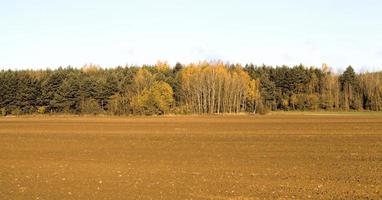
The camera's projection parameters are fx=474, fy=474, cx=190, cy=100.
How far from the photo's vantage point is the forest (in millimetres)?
109500

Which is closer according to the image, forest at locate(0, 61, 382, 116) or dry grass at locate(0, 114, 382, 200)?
dry grass at locate(0, 114, 382, 200)

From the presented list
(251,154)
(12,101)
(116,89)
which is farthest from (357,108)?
(251,154)

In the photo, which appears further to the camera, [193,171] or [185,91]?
[185,91]

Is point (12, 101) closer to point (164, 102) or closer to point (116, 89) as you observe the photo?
point (116, 89)

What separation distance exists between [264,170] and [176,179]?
13.9ft

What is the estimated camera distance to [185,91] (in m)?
115

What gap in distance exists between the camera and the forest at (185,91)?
110 metres

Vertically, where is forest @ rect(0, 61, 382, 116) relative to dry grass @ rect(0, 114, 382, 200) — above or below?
above

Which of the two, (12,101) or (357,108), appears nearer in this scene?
(12,101)

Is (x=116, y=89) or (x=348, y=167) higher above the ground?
(x=116, y=89)

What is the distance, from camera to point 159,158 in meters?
24.8

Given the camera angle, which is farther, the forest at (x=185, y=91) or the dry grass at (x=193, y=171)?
the forest at (x=185, y=91)

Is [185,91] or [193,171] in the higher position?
[185,91]

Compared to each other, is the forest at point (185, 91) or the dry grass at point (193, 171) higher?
the forest at point (185, 91)
